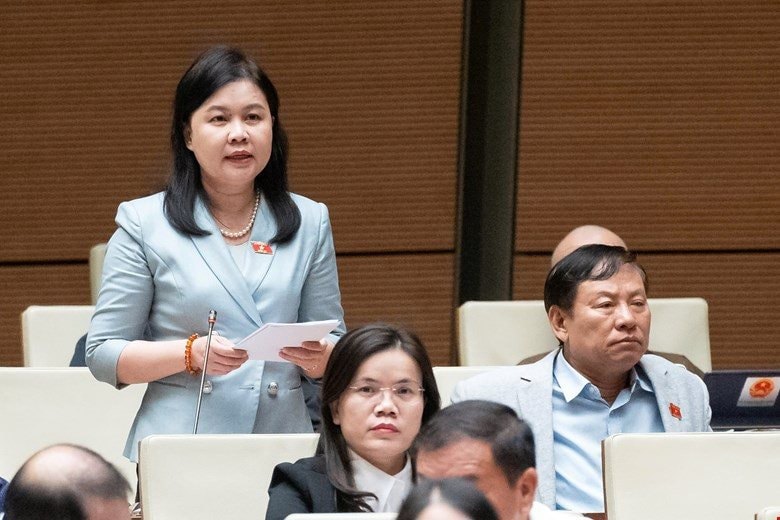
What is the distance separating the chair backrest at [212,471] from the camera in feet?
9.50

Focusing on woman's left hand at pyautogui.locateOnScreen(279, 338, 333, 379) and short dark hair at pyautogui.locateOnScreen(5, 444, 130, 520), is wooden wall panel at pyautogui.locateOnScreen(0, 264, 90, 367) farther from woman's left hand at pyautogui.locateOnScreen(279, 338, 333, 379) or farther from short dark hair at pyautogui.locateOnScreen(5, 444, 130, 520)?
short dark hair at pyautogui.locateOnScreen(5, 444, 130, 520)

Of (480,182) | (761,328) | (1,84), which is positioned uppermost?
(1,84)

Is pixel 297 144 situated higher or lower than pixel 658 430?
higher

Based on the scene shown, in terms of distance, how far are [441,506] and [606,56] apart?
394cm

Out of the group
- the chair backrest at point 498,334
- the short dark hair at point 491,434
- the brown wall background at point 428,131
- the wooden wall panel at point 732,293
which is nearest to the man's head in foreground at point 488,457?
the short dark hair at point 491,434

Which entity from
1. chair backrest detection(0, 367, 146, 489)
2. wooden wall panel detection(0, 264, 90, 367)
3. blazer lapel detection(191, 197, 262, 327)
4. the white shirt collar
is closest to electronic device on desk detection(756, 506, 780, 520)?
the white shirt collar

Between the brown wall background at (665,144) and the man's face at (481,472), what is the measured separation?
10.6ft

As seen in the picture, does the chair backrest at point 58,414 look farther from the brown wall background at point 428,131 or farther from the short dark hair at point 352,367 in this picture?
the brown wall background at point 428,131

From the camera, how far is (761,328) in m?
5.50

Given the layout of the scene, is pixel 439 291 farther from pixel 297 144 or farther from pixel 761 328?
pixel 761 328

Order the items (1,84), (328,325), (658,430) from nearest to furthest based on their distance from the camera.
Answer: (328,325) → (658,430) → (1,84)

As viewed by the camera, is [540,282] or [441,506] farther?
[540,282]

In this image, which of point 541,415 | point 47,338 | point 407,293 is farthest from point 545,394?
point 407,293

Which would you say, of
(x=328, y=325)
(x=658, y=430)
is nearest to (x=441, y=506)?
(x=328, y=325)
